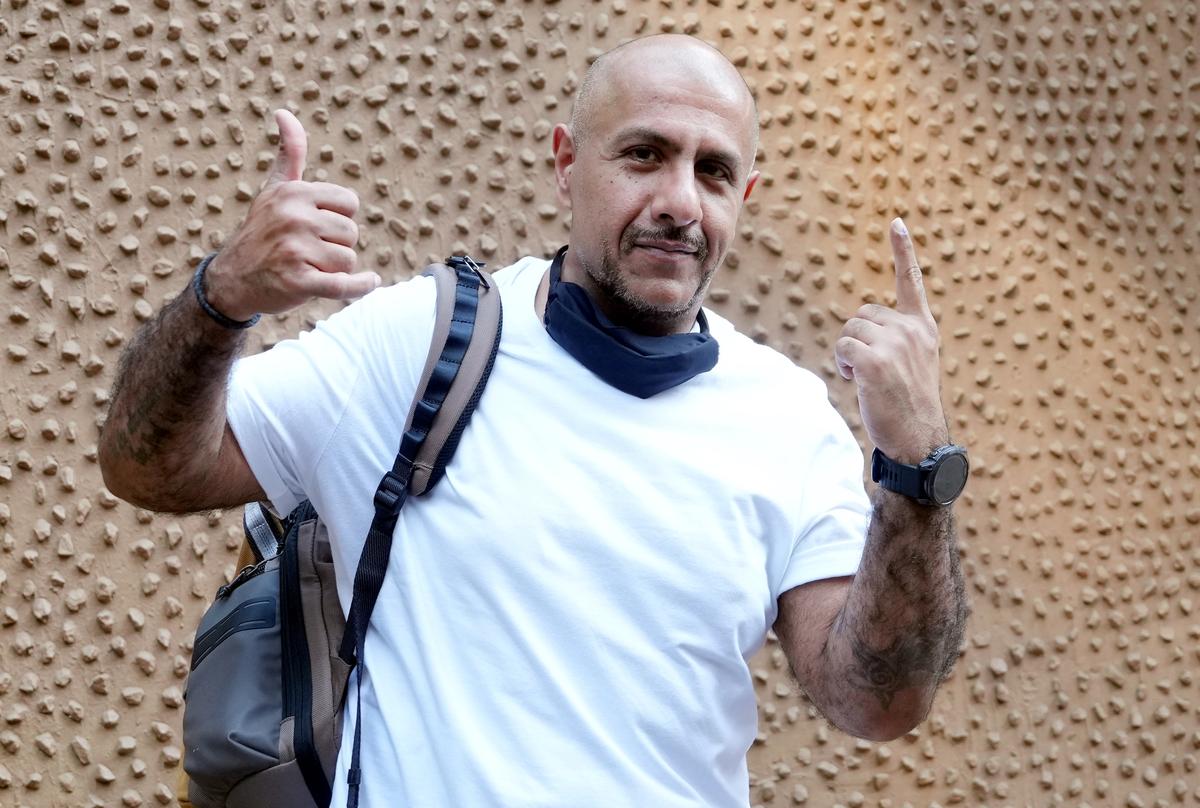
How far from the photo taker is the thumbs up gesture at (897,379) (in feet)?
3.47

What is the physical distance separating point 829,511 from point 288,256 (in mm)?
560

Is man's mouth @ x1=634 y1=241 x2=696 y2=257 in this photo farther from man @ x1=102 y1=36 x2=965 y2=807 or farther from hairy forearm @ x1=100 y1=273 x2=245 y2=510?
hairy forearm @ x1=100 y1=273 x2=245 y2=510

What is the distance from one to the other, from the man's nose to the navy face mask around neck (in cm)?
12

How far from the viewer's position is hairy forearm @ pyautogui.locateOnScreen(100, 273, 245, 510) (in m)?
1.08

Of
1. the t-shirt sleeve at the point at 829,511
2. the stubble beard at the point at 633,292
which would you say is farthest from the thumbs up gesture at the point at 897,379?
the stubble beard at the point at 633,292

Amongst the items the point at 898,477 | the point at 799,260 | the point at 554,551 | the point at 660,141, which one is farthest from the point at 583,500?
the point at 799,260

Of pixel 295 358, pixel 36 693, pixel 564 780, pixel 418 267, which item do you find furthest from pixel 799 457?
pixel 36 693

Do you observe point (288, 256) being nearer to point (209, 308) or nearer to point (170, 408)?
point (209, 308)

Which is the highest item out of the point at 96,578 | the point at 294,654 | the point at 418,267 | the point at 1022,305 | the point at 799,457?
the point at 799,457

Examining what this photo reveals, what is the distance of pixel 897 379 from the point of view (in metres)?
1.06

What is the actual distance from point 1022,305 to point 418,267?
5.11 ft

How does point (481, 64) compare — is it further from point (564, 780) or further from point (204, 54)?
point (564, 780)

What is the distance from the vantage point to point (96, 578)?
2424 millimetres

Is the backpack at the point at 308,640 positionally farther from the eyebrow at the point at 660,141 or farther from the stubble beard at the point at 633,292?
the eyebrow at the point at 660,141
